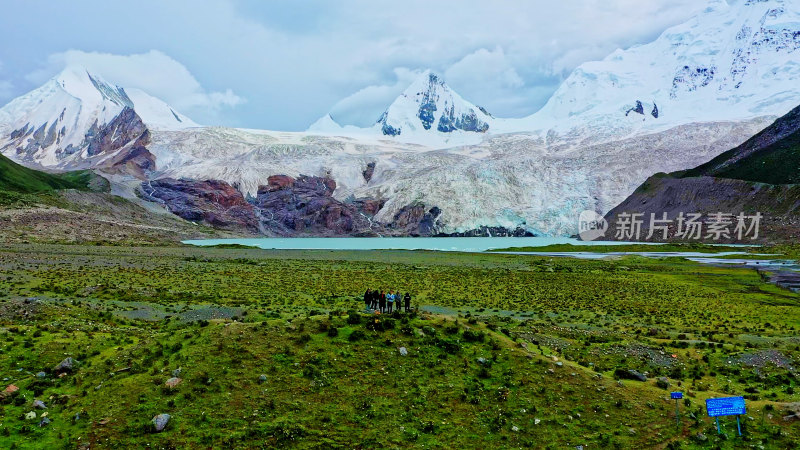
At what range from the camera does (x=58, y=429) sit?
13.8 metres

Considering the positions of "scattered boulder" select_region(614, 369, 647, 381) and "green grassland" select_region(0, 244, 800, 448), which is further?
"scattered boulder" select_region(614, 369, 647, 381)

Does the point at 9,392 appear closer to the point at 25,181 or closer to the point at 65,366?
the point at 65,366

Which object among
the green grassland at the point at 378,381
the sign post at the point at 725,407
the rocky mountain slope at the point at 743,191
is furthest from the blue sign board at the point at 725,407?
the rocky mountain slope at the point at 743,191

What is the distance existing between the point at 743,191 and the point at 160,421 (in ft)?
558

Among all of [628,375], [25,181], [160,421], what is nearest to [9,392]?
[160,421]

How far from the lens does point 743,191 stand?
14988 centimetres

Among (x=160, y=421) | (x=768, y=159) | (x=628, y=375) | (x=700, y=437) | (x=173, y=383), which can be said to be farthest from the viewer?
(x=768, y=159)

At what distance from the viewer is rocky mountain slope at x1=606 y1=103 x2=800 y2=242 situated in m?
135

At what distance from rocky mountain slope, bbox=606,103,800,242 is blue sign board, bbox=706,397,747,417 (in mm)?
132918

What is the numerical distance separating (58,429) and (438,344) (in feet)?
38.0

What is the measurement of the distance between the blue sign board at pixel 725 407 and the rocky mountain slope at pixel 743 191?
133 m

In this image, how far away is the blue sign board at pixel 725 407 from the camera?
14344 mm
